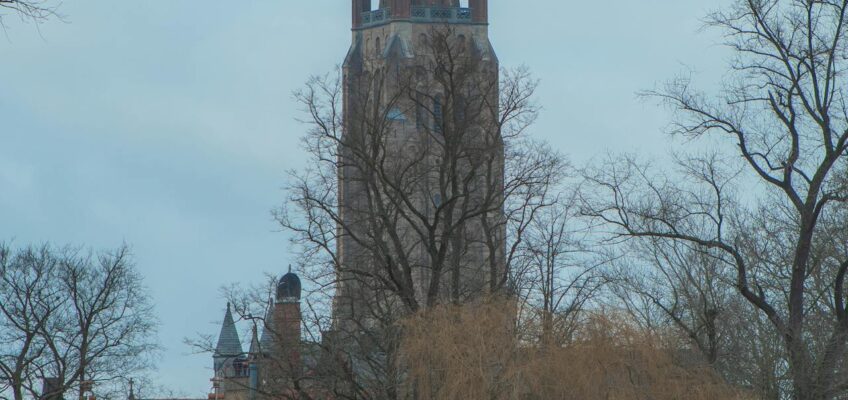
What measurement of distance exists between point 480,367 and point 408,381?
2.10 meters

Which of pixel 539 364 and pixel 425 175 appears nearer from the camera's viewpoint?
pixel 539 364

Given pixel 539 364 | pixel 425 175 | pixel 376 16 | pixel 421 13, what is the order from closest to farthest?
pixel 539 364 < pixel 425 175 < pixel 421 13 < pixel 376 16

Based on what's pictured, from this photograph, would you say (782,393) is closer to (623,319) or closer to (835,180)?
(835,180)

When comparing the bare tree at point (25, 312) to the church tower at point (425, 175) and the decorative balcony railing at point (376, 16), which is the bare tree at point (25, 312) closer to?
the church tower at point (425, 175)

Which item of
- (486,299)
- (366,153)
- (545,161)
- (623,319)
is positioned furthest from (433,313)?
(545,161)

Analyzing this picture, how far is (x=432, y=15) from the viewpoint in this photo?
10969 centimetres

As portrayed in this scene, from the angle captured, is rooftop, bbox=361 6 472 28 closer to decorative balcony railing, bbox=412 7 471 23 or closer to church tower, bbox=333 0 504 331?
decorative balcony railing, bbox=412 7 471 23

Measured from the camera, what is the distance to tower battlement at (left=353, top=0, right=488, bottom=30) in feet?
356

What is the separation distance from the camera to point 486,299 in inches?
1310

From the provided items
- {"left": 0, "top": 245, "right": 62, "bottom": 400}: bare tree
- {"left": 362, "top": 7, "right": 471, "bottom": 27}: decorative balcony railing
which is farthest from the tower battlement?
{"left": 0, "top": 245, "right": 62, "bottom": 400}: bare tree

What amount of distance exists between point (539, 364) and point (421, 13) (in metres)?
79.0

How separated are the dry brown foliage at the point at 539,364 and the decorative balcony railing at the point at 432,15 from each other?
76.5 meters

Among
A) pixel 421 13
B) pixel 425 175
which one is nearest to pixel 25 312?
pixel 425 175

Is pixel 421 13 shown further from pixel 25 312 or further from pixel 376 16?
pixel 25 312
